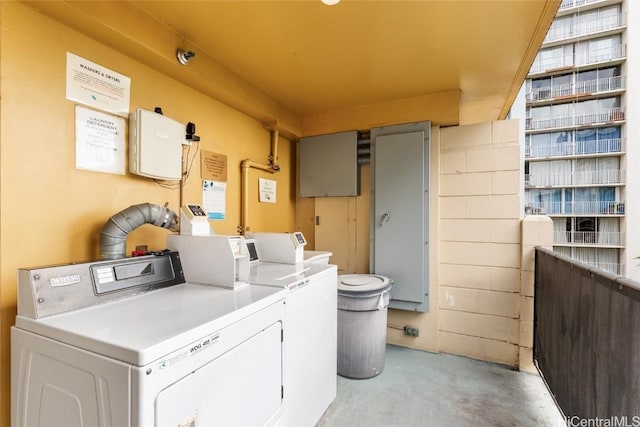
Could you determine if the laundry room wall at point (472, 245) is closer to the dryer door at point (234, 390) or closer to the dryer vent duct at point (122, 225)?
the dryer door at point (234, 390)

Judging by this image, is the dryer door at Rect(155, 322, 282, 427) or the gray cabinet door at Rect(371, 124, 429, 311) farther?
the gray cabinet door at Rect(371, 124, 429, 311)

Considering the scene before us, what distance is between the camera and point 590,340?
1393 millimetres

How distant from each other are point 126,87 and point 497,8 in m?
2.09

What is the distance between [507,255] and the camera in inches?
105

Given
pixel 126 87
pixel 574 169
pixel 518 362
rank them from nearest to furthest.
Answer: pixel 126 87, pixel 518 362, pixel 574 169

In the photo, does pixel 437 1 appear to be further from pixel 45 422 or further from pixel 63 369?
pixel 45 422

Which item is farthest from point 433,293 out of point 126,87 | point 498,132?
point 126,87

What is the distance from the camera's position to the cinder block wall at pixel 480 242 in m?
2.65

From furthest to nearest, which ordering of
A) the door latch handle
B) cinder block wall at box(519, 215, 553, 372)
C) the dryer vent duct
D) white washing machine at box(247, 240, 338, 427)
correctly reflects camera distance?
the door latch handle, cinder block wall at box(519, 215, 553, 372), white washing machine at box(247, 240, 338, 427), the dryer vent duct

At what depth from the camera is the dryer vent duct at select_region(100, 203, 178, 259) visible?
1.38 m

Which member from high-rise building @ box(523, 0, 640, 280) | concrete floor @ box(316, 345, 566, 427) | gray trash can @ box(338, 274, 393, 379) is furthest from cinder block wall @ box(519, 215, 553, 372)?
high-rise building @ box(523, 0, 640, 280)

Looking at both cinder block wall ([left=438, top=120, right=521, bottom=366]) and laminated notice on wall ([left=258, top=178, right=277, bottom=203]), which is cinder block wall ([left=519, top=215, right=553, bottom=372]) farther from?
laminated notice on wall ([left=258, top=178, right=277, bottom=203])

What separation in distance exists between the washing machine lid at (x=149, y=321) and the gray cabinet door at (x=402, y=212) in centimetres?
180

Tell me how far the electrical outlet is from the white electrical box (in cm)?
255
